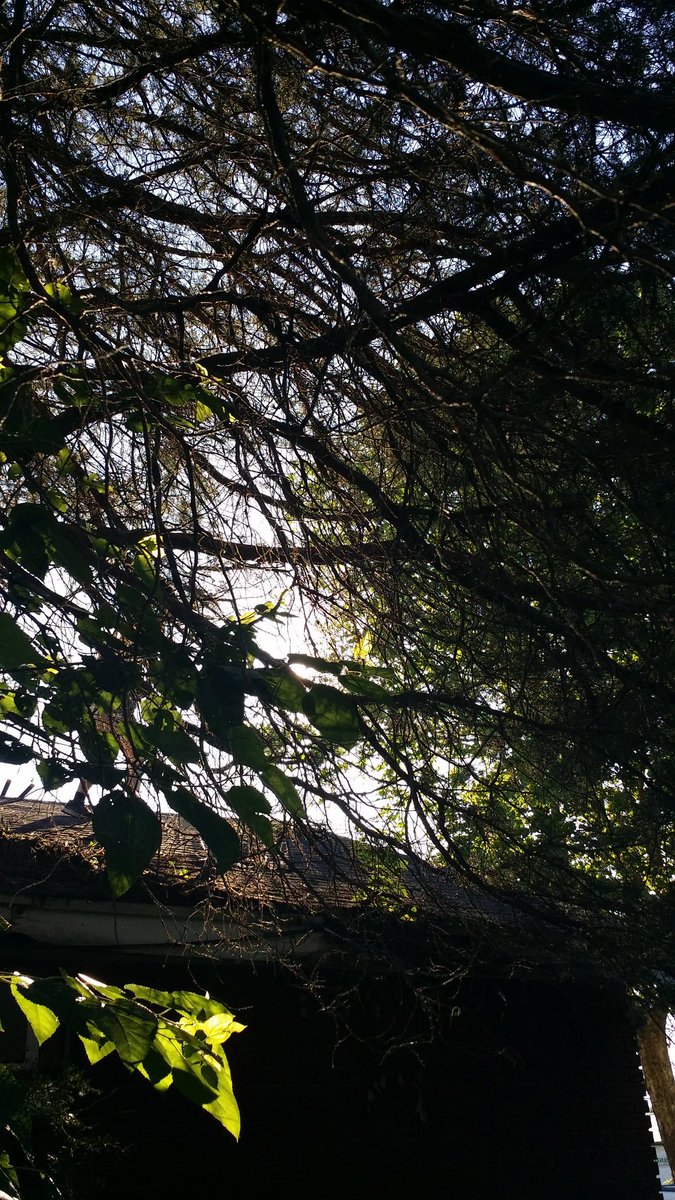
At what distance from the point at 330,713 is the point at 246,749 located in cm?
23

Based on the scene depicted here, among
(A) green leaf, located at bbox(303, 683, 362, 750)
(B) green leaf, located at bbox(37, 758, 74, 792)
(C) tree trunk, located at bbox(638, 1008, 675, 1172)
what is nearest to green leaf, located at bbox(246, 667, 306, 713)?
(A) green leaf, located at bbox(303, 683, 362, 750)

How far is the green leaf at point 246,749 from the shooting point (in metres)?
2.32

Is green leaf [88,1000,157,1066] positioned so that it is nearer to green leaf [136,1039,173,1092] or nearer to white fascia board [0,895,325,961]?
green leaf [136,1039,173,1092]

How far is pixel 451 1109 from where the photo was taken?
7.61 m

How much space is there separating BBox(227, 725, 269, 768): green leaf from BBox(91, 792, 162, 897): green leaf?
269mm

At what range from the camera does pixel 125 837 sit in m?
2.10

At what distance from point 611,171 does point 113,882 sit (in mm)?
3267

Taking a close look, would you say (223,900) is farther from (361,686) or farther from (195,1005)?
(361,686)

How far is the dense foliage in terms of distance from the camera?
3.36 metres

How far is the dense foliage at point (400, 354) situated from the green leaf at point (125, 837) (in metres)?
0.87

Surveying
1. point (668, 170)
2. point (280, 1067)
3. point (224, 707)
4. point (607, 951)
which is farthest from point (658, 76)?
point (280, 1067)

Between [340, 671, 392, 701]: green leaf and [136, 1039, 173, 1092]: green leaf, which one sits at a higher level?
[340, 671, 392, 701]: green leaf

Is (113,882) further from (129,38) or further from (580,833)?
(580,833)

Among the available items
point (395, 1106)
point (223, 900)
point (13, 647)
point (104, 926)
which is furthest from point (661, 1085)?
point (13, 647)
